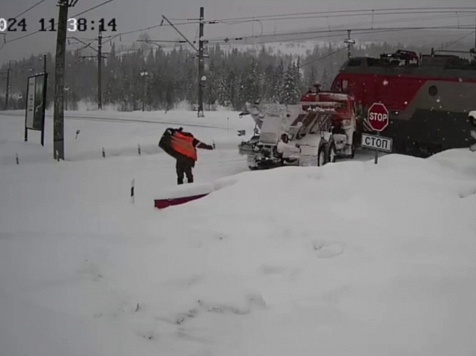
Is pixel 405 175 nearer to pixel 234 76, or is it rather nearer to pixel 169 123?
pixel 169 123

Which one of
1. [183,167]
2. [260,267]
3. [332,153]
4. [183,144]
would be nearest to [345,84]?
[332,153]

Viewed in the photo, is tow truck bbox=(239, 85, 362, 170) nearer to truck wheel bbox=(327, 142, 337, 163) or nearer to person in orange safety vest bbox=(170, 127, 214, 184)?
truck wheel bbox=(327, 142, 337, 163)

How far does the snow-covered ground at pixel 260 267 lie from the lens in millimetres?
4574

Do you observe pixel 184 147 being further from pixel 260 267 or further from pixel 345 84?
pixel 345 84

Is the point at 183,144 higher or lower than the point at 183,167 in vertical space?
higher

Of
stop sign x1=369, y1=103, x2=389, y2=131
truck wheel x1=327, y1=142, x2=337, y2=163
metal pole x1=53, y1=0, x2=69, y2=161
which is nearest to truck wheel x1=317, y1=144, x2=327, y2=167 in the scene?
truck wheel x1=327, y1=142, x2=337, y2=163

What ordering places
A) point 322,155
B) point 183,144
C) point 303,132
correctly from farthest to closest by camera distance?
point 322,155
point 303,132
point 183,144

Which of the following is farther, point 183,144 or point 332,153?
point 332,153

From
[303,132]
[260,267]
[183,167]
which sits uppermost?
[303,132]

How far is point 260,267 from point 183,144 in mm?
6430

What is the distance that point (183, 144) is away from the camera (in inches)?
476

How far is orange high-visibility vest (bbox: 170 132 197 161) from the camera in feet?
39.3

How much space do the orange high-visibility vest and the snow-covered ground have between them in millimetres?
2076

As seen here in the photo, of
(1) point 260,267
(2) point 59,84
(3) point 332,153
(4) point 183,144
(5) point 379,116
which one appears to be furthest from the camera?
(2) point 59,84
